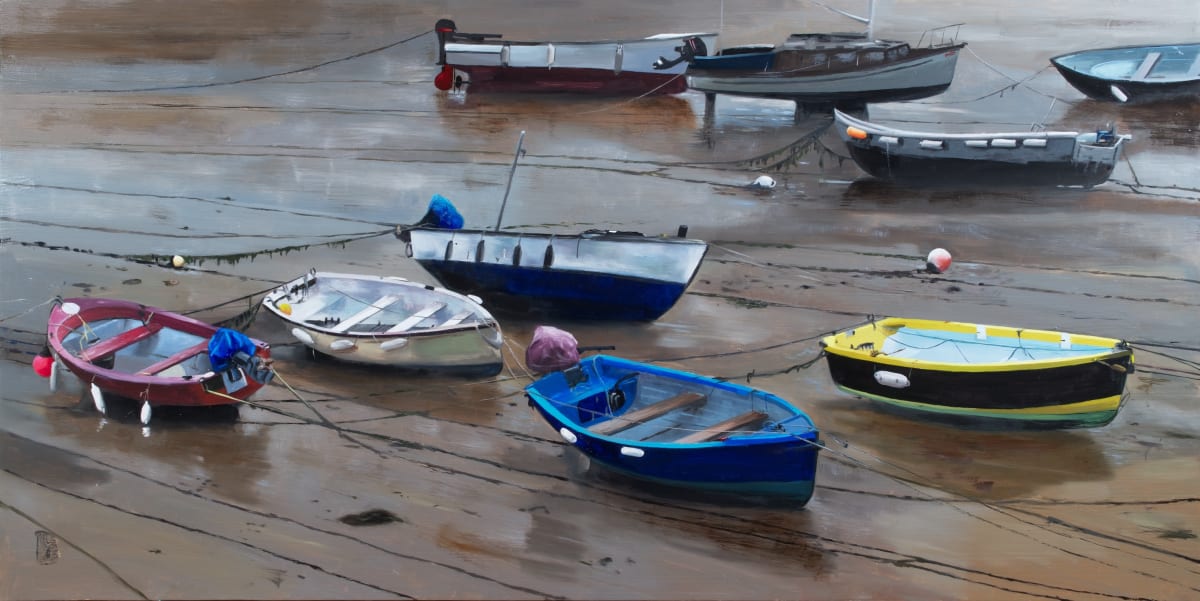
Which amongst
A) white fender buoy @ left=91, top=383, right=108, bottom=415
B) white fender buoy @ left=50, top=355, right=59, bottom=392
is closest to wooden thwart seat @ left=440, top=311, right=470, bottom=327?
white fender buoy @ left=91, top=383, right=108, bottom=415

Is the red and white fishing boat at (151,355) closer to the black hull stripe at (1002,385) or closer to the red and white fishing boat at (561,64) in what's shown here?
the black hull stripe at (1002,385)

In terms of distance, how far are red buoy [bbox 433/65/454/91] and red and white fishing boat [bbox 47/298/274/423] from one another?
699 centimetres

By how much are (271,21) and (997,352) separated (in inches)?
395

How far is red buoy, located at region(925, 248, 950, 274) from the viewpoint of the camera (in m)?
9.02

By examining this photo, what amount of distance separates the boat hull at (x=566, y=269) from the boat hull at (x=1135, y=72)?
20.2 feet

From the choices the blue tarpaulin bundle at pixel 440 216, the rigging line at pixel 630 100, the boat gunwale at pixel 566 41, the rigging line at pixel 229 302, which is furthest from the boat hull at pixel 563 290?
the boat gunwale at pixel 566 41

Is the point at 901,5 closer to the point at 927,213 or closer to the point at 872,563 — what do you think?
the point at 927,213

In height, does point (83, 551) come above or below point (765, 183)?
below

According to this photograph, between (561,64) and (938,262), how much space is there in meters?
6.22

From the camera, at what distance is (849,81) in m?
12.3

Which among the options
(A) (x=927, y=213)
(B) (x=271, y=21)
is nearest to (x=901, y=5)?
(A) (x=927, y=213)

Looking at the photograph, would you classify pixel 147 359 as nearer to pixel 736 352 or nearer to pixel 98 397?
pixel 98 397

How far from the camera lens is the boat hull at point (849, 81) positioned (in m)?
12.2

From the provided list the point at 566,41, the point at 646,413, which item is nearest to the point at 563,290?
the point at 646,413
